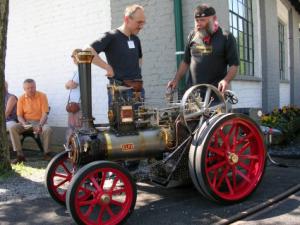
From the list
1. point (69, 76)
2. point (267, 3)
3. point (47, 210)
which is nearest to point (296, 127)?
point (267, 3)

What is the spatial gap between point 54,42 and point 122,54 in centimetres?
409

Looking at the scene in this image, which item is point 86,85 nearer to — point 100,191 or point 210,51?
point 100,191

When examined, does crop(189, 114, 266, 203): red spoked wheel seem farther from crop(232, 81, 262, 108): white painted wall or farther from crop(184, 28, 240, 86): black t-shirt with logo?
crop(232, 81, 262, 108): white painted wall

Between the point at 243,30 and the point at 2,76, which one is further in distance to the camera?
the point at 243,30

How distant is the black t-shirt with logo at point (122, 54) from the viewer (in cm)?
495

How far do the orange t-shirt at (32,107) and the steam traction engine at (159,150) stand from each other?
3.26 meters

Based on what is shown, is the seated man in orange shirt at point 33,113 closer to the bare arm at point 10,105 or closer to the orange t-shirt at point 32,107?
the orange t-shirt at point 32,107

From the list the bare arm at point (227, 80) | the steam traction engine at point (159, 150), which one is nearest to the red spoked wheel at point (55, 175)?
the steam traction engine at point (159, 150)

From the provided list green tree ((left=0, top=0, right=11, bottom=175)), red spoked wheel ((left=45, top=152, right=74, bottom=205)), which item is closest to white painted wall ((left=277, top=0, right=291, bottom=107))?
green tree ((left=0, top=0, right=11, bottom=175))

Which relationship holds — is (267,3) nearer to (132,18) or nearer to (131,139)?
(132,18)

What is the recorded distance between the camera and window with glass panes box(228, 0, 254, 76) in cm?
834

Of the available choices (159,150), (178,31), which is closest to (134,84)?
→ (159,150)

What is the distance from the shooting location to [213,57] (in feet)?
17.1

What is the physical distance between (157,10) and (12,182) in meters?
3.52
